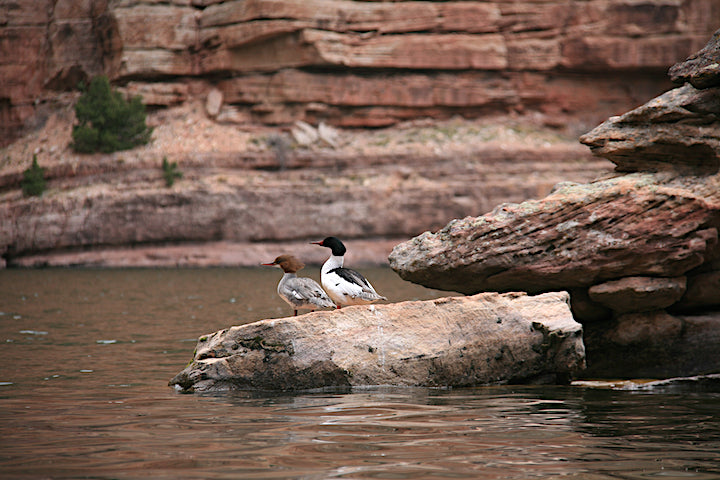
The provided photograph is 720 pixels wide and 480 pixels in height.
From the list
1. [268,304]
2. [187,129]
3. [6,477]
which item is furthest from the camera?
[187,129]

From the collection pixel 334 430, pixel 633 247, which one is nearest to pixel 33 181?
pixel 633 247

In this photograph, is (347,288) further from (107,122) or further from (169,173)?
(107,122)

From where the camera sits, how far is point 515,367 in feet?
35.7

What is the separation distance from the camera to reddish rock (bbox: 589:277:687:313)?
38.1ft

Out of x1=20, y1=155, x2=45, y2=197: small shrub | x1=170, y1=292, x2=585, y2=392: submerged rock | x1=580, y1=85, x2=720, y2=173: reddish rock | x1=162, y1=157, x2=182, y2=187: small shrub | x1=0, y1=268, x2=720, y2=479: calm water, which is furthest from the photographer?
x1=162, y1=157, x2=182, y2=187: small shrub

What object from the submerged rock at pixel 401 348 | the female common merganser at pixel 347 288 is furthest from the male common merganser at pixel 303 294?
the submerged rock at pixel 401 348

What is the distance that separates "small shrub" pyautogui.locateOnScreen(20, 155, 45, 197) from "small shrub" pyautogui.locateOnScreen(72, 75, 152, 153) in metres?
3.78


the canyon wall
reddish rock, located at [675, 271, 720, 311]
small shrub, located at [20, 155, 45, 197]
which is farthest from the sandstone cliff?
reddish rock, located at [675, 271, 720, 311]

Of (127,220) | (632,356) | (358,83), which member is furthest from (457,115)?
(632,356)

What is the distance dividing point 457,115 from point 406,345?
50.3 metres

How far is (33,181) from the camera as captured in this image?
169ft

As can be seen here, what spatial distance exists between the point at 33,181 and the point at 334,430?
4885 centimetres

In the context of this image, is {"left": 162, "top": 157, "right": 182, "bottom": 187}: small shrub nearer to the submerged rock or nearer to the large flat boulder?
the large flat boulder

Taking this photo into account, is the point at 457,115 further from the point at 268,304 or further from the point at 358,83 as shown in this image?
the point at 268,304
